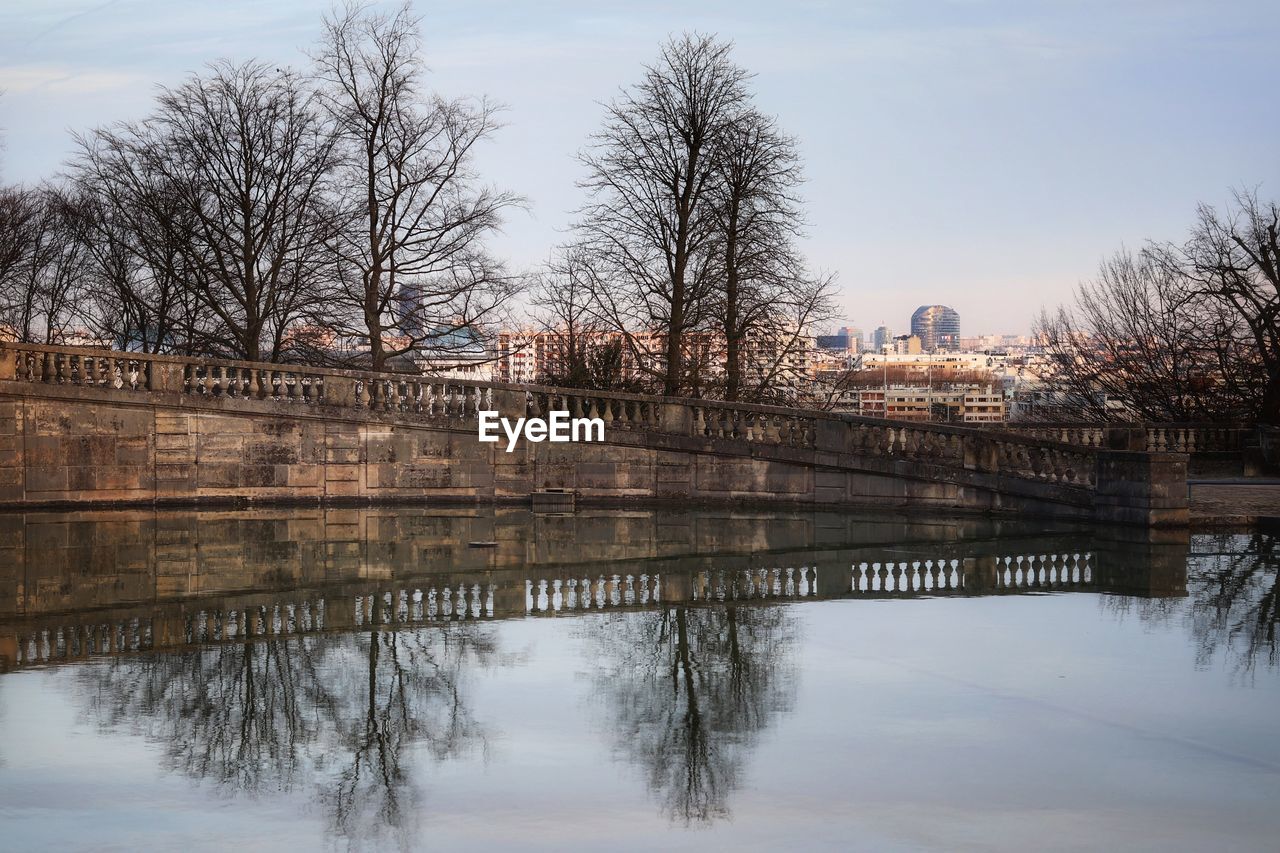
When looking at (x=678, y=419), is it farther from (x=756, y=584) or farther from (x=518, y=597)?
(x=518, y=597)

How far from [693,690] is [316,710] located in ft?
8.21

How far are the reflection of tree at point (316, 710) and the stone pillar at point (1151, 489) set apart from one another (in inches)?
Answer: 477

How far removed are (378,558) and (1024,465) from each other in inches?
448

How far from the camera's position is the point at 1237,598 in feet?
44.8

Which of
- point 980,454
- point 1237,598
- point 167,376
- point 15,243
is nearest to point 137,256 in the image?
point 15,243

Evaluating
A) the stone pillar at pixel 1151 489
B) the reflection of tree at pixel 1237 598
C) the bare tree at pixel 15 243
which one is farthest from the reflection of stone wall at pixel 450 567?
the bare tree at pixel 15 243

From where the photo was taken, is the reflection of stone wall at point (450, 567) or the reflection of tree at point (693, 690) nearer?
the reflection of tree at point (693, 690)

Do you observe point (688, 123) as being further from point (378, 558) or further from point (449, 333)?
point (378, 558)

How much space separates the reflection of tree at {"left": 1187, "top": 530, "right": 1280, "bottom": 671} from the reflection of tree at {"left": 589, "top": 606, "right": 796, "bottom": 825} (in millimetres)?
3459

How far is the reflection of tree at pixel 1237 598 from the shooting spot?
11.1 meters

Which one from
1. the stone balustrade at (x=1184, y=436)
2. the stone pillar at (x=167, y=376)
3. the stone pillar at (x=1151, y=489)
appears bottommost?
the stone pillar at (x=1151, y=489)

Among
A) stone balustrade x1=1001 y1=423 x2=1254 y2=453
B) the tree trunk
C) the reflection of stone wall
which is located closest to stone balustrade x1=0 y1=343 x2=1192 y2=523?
the reflection of stone wall

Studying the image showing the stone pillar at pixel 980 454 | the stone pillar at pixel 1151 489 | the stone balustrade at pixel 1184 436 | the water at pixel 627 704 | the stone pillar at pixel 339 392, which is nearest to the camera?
the water at pixel 627 704

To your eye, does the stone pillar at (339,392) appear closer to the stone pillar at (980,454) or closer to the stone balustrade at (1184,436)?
the stone pillar at (980,454)
